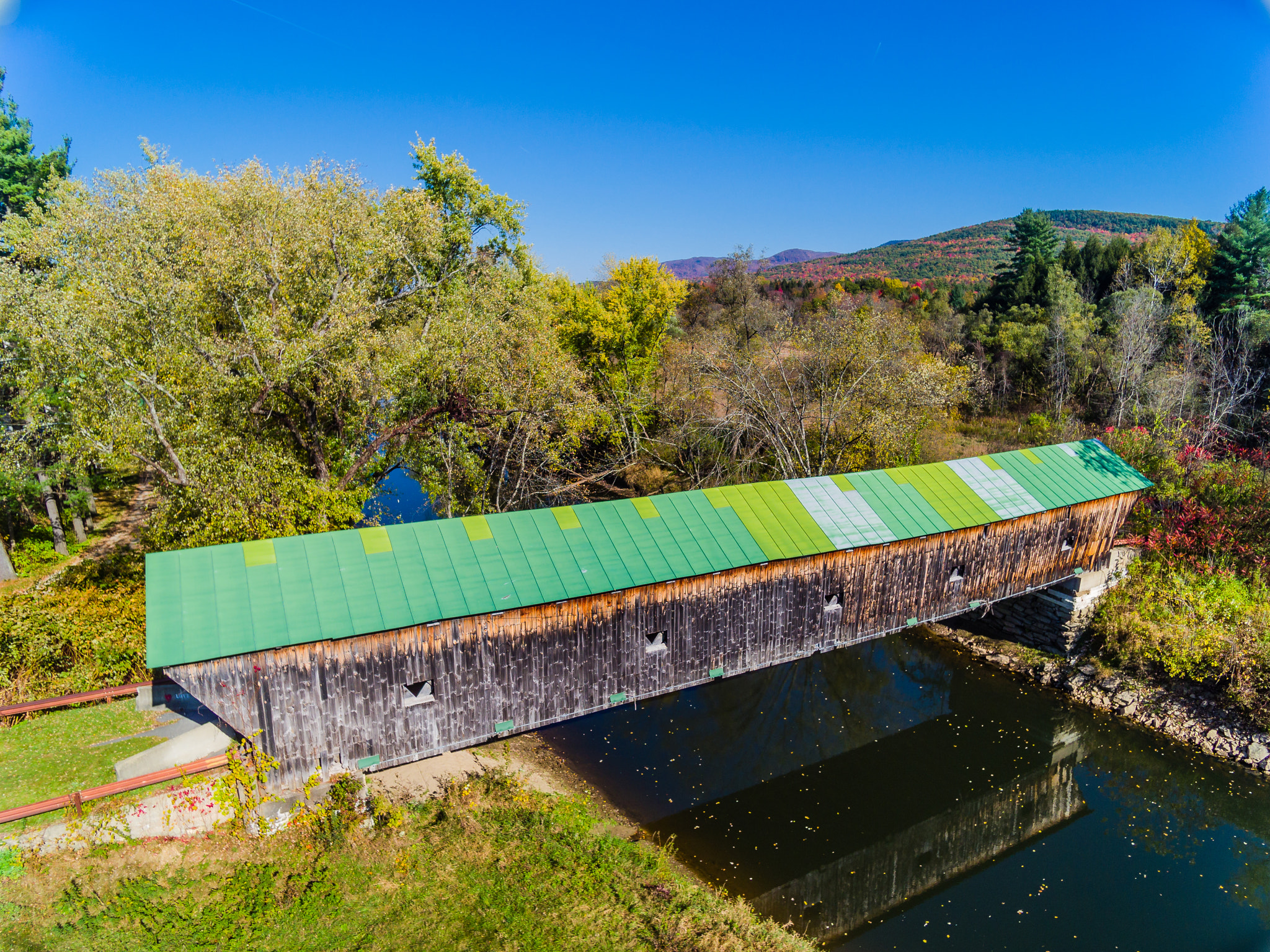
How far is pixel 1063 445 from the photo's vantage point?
757 inches

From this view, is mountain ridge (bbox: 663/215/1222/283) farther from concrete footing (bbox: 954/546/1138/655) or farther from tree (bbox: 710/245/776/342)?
concrete footing (bbox: 954/546/1138/655)

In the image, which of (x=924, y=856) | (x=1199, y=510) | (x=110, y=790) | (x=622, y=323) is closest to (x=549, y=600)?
(x=110, y=790)

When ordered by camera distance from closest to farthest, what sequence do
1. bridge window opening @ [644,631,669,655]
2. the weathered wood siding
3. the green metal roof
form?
the green metal roof, the weathered wood siding, bridge window opening @ [644,631,669,655]

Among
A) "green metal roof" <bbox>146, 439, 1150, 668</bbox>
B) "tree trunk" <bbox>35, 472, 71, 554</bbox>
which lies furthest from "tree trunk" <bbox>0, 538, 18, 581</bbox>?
"green metal roof" <bbox>146, 439, 1150, 668</bbox>

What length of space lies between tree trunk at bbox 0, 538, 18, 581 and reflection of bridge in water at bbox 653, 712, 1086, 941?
21610 mm

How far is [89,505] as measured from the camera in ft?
82.5

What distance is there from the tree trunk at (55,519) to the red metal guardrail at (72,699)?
40.1ft

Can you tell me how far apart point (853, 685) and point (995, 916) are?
7.54m

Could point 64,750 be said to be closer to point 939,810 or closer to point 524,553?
point 524,553

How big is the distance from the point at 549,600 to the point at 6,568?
20310mm

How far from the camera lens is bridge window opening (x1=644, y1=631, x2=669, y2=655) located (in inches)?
496

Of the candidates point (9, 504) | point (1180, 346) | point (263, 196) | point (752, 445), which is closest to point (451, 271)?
point (263, 196)

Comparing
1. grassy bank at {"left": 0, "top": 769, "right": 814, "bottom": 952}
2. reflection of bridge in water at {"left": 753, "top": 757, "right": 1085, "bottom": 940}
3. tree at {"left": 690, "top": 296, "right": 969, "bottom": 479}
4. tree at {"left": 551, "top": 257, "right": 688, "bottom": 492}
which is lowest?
reflection of bridge in water at {"left": 753, "top": 757, "right": 1085, "bottom": 940}

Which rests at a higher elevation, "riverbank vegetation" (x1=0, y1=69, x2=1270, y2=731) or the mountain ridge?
the mountain ridge
